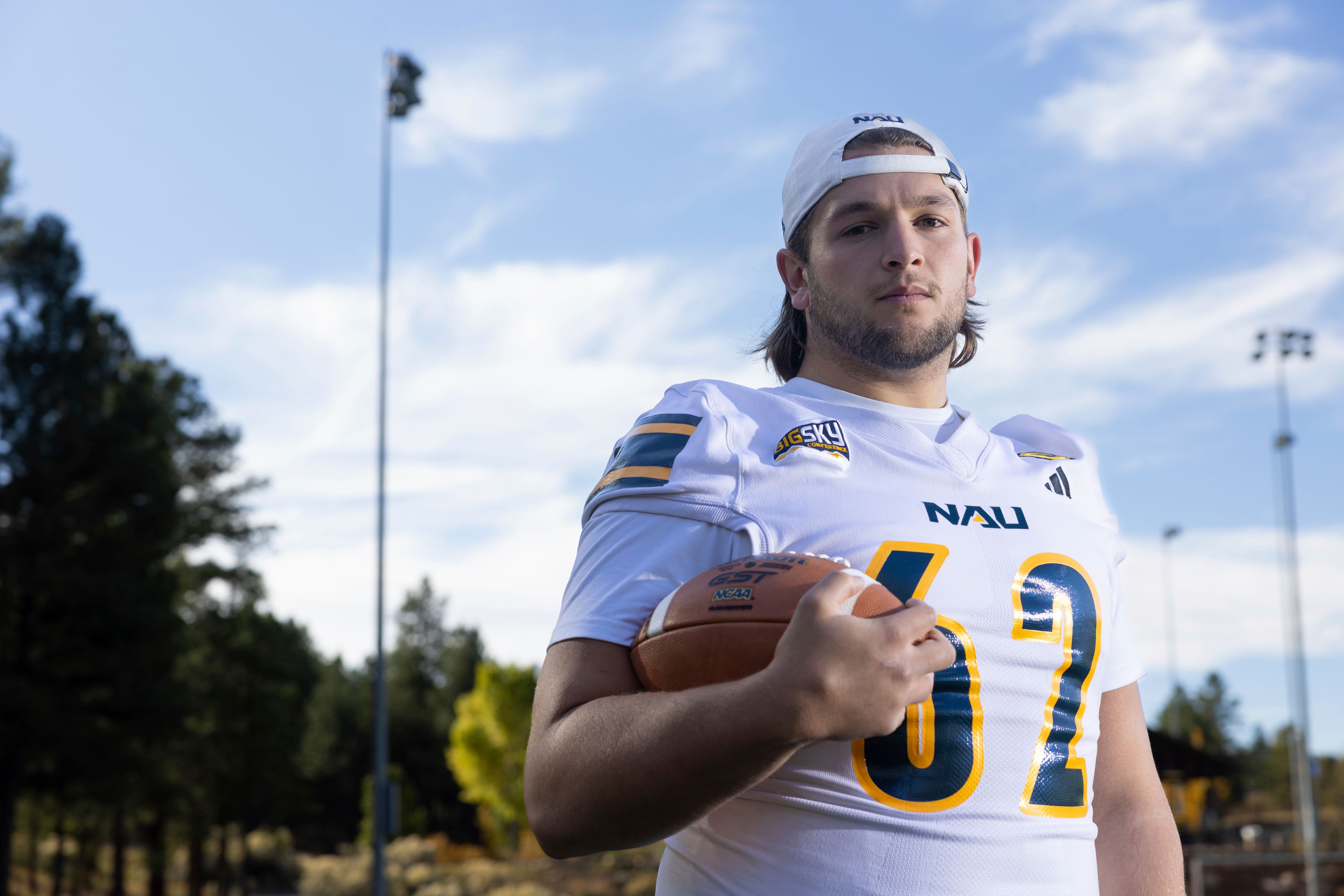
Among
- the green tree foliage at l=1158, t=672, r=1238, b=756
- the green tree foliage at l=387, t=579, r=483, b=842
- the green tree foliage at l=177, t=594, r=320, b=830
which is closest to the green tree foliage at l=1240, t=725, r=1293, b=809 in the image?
→ the green tree foliage at l=1158, t=672, r=1238, b=756

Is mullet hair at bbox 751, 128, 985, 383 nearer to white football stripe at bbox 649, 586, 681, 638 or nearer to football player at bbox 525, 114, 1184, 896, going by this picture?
football player at bbox 525, 114, 1184, 896

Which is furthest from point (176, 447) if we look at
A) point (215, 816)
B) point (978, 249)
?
point (978, 249)

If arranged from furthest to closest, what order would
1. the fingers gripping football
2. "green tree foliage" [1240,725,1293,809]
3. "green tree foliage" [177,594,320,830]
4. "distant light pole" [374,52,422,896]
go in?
"green tree foliage" [1240,725,1293,809]
"green tree foliage" [177,594,320,830]
"distant light pole" [374,52,422,896]
the fingers gripping football

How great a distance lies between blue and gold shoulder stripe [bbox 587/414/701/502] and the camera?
76.3 inches

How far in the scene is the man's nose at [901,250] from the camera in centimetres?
219

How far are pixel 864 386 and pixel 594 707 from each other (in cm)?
97

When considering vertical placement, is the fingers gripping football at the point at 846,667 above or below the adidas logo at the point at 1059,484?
below

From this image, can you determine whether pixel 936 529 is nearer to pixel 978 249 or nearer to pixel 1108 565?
pixel 1108 565

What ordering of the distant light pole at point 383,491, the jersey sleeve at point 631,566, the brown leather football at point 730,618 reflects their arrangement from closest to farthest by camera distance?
the brown leather football at point 730,618 < the jersey sleeve at point 631,566 < the distant light pole at point 383,491

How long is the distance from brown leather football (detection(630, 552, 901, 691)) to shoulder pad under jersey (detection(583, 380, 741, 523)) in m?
0.17

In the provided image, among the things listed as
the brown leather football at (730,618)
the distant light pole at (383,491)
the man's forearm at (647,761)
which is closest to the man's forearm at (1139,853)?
the brown leather football at (730,618)

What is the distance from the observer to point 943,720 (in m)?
1.81

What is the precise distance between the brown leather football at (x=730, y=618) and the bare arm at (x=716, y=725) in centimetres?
7

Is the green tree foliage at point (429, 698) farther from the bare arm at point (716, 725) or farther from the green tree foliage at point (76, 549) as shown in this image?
the bare arm at point (716, 725)
